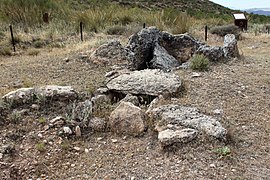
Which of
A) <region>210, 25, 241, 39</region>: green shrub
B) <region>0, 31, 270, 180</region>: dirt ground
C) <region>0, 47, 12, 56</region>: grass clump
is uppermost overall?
<region>210, 25, 241, 39</region>: green shrub

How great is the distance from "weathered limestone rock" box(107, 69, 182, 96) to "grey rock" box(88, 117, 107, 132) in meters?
0.76

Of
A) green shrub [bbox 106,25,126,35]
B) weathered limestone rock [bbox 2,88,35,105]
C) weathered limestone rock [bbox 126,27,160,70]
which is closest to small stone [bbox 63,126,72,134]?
weathered limestone rock [bbox 2,88,35,105]

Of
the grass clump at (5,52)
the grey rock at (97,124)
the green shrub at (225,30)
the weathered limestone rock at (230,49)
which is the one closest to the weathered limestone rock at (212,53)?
the weathered limestone rock at (230,49)

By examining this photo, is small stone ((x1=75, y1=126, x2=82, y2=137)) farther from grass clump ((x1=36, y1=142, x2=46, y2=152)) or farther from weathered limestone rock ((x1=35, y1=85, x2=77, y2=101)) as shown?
weathered limestone rock ((x1=35, y1=85, x2=77, y2=101))

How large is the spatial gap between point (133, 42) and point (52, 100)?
8.02ft

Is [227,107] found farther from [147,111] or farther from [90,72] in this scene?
[90,72]

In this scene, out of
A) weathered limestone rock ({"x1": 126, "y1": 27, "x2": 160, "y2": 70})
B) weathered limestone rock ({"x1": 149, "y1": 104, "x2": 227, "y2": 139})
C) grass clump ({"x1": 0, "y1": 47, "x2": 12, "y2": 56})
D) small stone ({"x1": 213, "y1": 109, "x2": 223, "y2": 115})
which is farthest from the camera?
grass clump ({"x1": 0, "y1": 47, "x2": 12, "y2": 56})

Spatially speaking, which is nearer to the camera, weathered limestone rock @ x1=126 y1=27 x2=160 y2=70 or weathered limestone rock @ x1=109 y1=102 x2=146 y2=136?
weathered limestone rock @ x1=109 y1=102 x2=146 y2=136

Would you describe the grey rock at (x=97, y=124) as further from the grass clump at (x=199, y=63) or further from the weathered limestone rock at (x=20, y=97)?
the grass clump at (x=199, y=63)

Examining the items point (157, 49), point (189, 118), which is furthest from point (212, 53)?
point (189, 118)

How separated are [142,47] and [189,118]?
3.02m

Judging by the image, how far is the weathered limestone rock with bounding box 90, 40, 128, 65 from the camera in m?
6.85

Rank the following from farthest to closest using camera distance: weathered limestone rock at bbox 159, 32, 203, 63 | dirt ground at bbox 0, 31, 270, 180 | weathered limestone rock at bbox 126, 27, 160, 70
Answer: weathered limestone rock at bbox 159, 32, 203, 63
weathered limestone rock at bbox 126, 27, 160, 70
dirt ground at bbox 0, 31, 270, 180

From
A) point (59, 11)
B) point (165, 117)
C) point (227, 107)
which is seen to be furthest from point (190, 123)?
point (59, 11)
